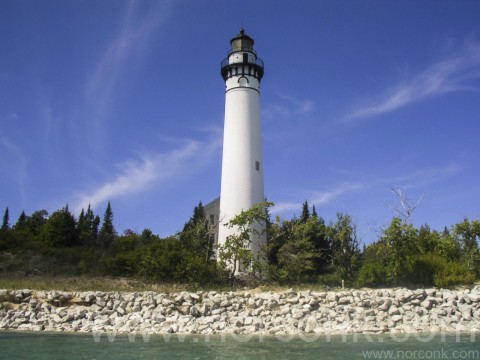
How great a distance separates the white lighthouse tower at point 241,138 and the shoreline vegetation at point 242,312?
8162 mm

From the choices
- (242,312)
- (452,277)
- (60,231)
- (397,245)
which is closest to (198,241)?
(242,312)

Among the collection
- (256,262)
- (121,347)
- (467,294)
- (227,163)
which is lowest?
(121,347)

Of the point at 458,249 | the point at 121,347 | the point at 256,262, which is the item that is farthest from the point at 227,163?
the point at 121,347

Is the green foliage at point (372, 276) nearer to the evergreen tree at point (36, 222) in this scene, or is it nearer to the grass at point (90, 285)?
the grass at point (90, 285)

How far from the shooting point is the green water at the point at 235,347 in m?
10.6

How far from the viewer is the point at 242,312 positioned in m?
16.4

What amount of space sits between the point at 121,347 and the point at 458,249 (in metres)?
19.6

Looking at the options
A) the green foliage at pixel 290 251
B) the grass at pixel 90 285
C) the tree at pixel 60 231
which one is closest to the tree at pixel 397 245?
the green foliage at pixel 290 251

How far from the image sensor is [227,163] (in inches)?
1044

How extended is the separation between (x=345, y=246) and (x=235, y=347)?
44.6ft

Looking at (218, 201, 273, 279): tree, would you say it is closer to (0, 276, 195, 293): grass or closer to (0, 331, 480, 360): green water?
(0, 276, 195, 293): grass

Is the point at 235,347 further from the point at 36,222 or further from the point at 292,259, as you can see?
the point at 36,222

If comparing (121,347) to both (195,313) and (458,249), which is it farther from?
(458,249)

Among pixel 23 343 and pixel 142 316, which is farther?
pixel 142 316
